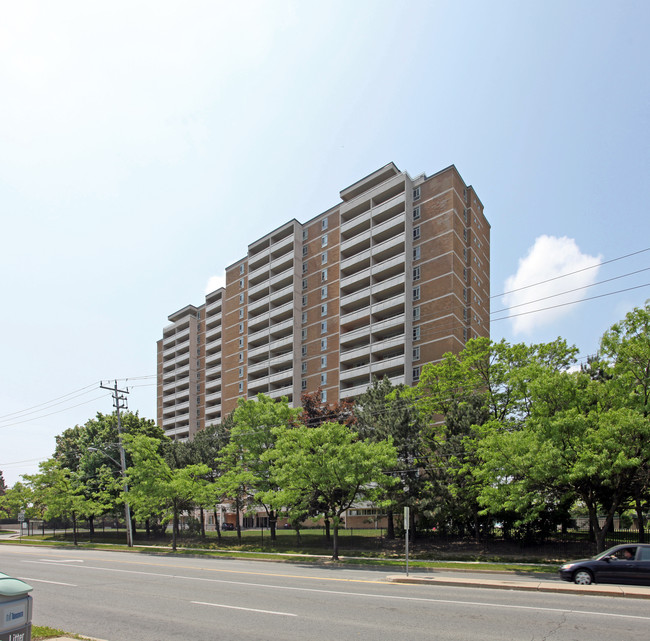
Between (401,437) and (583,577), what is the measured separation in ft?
56.9

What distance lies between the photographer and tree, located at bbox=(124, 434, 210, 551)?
37.6m

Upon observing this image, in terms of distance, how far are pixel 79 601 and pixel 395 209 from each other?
51.0m

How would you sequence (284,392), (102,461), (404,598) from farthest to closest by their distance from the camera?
(284,392) → (102,461) → (404,598)

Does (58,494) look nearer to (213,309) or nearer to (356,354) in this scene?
(356,354)

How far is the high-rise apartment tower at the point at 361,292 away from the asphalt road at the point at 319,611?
36.9 m

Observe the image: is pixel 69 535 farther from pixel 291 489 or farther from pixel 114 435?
pixel 291 489

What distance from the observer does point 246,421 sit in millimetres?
39625

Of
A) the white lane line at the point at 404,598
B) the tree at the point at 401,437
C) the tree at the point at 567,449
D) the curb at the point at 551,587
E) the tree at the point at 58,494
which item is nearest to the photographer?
the white lane line at the point at 404,598

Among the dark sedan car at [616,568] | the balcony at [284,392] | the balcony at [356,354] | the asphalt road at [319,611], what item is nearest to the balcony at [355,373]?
the balcony at [356,354]

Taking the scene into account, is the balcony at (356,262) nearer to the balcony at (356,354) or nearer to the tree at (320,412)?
the balcony at (356,354)

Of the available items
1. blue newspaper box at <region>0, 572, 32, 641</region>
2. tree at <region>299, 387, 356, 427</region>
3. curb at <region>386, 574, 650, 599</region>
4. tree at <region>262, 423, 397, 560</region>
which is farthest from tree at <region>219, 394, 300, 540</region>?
blue newspaper box at <region>0, 572, 32, 641</region>

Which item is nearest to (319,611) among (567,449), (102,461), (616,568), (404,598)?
(404,598)

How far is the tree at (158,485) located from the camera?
37.6 metres

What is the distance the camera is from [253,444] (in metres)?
38.7
